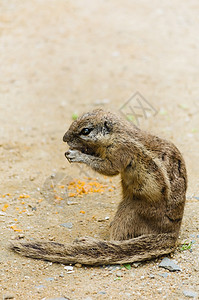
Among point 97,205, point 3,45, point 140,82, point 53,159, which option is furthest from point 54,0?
point 97,205

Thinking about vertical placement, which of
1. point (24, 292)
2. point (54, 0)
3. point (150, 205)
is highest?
point (54, 0)

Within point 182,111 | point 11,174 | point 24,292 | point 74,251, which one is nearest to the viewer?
point 24,292

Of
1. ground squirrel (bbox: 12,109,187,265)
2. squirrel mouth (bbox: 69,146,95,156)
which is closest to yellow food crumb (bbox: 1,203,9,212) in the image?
ground squirrel (bbox: 12,109,187,265)

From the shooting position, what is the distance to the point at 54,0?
10.7 metres

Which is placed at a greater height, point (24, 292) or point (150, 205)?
point (150, 205)

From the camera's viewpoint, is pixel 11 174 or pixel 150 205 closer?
→ pixel 150 205

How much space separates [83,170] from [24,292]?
274cm

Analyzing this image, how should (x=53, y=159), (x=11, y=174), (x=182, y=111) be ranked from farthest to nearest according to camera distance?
(x=182, y=111) → (x=53, y=159) → (x=11, y=174)

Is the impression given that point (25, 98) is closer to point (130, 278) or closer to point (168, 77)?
point (168, 77)

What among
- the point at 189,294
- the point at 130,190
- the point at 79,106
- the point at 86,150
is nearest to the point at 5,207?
the point at 86,150

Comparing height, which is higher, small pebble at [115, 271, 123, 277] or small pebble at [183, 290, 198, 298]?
small pebble at [183, 290, 198, 298]

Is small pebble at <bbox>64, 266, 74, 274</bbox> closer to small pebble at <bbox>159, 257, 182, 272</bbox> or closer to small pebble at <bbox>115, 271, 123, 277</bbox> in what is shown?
small pebble at <bbox>115, 271, 123, 277</bbox>

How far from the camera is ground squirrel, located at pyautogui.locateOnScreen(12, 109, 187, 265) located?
14.2 ft

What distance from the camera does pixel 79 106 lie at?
7.96 meters
